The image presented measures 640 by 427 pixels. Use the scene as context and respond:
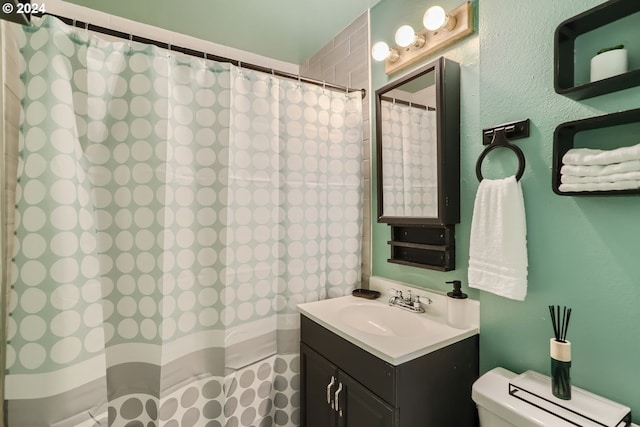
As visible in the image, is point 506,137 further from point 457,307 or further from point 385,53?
point 385,53

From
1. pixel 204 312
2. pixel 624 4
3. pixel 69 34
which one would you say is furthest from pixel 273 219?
pixel 624 4

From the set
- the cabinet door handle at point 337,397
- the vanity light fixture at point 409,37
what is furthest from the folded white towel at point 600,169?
the cabinet door handle at point 337,397

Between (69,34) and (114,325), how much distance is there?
1168 mm

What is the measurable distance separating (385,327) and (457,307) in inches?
14.4

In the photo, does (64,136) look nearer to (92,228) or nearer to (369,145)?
(92,228)

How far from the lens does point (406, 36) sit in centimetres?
140

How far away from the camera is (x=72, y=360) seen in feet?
3.57

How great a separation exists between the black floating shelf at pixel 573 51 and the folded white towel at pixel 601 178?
248 millimetres

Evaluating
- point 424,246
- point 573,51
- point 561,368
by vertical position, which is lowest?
point 561,368

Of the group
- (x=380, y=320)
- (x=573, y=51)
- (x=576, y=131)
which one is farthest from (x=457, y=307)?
(x=573, y=51)

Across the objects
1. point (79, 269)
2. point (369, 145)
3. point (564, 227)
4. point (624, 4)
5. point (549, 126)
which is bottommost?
point (79, 269)

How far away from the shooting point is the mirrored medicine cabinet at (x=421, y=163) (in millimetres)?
1252

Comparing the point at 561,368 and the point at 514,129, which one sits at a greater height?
the point at 514,129

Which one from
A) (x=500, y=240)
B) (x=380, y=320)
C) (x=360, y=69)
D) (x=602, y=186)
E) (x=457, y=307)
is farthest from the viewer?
(x=360, y=69)
